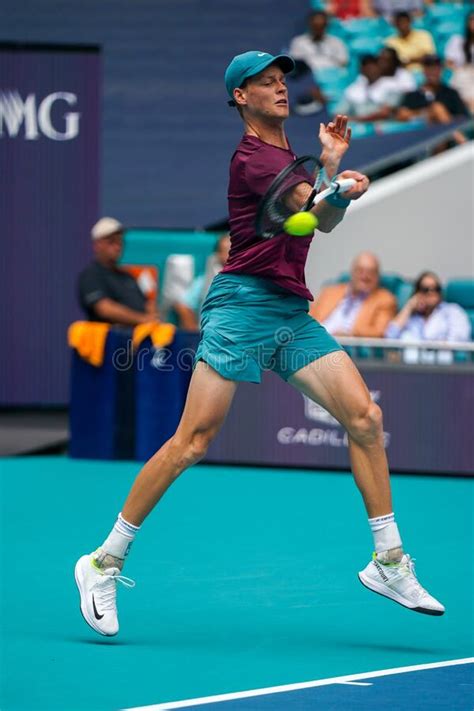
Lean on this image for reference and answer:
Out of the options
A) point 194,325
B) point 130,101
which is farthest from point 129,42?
point 194,325

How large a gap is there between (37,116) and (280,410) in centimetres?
495

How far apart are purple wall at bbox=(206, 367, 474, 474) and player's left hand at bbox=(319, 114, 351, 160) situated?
13.9 ft

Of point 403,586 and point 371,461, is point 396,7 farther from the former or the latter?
point 403,586

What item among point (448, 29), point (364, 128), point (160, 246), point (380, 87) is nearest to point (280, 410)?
point (160, 246)

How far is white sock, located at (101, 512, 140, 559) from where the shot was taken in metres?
5.02

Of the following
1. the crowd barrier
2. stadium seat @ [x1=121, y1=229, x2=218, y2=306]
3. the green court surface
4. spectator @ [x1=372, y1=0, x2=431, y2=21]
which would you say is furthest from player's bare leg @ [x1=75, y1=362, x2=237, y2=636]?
spectator @ [x1=372, y1=0, x2=431, y2=21]

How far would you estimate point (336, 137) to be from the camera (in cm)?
492

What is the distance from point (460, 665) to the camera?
467 cm

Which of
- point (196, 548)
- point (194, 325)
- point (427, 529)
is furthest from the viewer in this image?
point (194, 325)

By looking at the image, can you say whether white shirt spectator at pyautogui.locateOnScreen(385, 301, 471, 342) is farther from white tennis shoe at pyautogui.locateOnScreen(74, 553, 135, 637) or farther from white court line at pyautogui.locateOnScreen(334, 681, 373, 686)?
white court line at pyautogui.locateOnScreen(334, 681, 373, 686)

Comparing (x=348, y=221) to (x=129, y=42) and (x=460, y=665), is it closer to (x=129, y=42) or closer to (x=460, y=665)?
(x=129, y=42)

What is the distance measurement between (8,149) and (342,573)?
7.80 m

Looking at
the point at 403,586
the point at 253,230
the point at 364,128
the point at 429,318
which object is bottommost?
the point at 403,586

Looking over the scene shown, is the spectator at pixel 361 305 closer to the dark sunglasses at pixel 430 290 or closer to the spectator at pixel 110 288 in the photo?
the dark sunglasses at pixel 430 290
